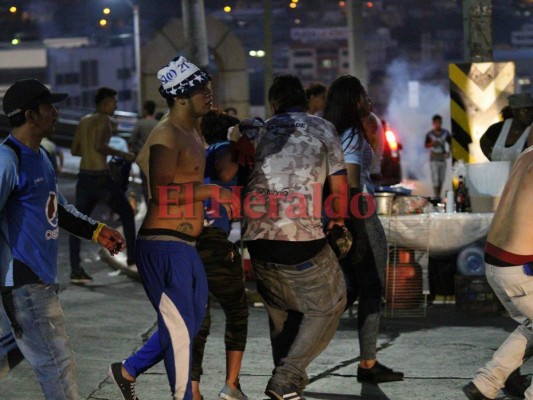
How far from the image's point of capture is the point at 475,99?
12602mm

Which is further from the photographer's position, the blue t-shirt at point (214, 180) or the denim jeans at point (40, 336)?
the blue t-shirt at point (214, 180)

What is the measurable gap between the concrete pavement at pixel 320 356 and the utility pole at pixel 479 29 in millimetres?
3430

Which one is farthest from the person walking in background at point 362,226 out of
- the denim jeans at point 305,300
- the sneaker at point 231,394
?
the sneaker at point 231,394

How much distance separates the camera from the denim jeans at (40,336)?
523 centimetres

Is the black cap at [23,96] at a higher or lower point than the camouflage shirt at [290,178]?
higher

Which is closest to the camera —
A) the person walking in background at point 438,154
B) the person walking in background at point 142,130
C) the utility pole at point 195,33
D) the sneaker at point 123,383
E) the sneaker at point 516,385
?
the sneaker at point 123,383

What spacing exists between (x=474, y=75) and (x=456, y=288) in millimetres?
3237

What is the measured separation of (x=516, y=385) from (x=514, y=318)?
0.75 m

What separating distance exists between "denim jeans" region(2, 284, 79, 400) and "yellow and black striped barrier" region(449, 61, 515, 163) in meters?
8.05

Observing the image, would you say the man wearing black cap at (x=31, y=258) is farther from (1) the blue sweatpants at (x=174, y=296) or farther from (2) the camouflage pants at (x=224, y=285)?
(2) the camouflage pants at (x=224, y=285)

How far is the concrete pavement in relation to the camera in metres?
7.29

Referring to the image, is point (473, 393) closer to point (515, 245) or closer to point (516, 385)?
point (516, 385)

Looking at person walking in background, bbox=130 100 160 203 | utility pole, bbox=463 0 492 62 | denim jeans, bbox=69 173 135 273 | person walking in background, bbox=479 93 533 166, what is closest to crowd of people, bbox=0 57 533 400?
person walking in background, bbox=479 93 533 166

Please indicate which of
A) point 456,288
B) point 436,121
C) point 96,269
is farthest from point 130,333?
point 436,121
